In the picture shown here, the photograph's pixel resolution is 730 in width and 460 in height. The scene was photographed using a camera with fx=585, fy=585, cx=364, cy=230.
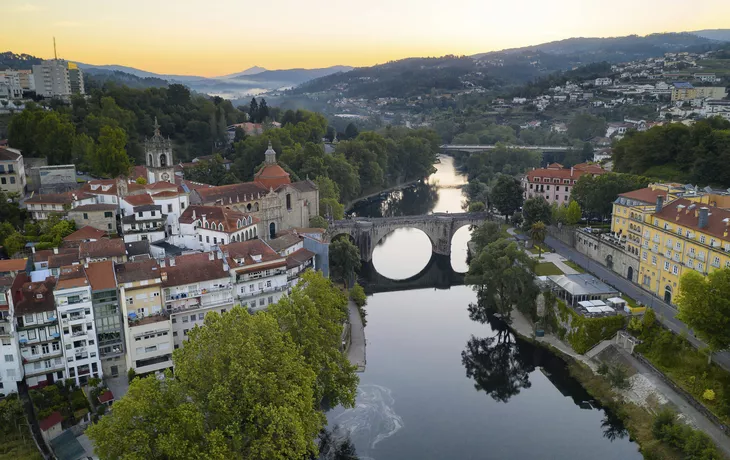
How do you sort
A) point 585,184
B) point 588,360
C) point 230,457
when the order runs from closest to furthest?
point 230,457
point 588,360
point 585,184

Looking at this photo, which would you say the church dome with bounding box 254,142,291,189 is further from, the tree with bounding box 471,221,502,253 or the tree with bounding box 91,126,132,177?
the tree with bounding box 471,221,502,253

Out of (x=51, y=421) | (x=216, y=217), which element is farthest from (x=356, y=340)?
(x=51, y=421)

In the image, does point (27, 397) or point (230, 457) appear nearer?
point (230, 457)

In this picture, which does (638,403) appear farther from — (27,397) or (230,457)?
(27,397)

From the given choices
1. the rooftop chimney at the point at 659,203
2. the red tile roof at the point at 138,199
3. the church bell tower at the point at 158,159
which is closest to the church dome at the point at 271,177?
the church bell tower at the point at 158,159

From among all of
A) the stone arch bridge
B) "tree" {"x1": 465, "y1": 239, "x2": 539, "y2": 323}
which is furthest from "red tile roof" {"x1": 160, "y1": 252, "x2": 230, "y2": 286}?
the stone arch bridge

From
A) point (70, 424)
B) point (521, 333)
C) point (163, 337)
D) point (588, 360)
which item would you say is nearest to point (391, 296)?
point (521, 333)

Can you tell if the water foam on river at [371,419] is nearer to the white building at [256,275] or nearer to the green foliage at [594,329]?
the white building at [256,275]
